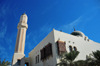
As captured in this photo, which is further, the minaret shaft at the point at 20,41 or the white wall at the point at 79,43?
the minaret shaft at the point at 20,41

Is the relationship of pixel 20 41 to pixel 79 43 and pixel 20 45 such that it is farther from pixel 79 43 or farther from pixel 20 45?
pixel 79 43

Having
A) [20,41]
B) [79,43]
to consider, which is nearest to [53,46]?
[79,43]

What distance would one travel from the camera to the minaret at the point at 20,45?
2137cm

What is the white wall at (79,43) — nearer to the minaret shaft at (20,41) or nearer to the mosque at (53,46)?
the mosque at (53,46)

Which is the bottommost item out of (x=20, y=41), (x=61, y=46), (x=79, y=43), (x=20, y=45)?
(x=61, y=46)

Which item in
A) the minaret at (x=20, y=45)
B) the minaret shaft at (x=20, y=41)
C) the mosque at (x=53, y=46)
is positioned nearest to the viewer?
the mosque at (x=53, y=46)

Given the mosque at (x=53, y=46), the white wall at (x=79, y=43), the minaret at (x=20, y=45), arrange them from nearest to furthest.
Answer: the mosque at (x=53, y=46) → the white wall at (x=79, y=43) → the minaret at (x=20, y=45)

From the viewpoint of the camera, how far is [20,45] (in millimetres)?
23688

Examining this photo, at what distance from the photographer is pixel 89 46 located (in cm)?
2031

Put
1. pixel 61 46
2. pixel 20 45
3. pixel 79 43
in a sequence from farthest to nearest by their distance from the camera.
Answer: pixel 20 45, pixel 79 43, pixel 61 46

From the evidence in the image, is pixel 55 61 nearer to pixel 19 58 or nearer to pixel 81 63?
pixel 81 63

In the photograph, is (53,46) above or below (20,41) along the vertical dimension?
below

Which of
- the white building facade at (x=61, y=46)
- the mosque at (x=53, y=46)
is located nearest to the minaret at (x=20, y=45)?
the mosque at (x=53, y=46)

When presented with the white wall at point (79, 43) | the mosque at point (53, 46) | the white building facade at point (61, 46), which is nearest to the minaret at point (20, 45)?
the mosque at point (53, 46)
